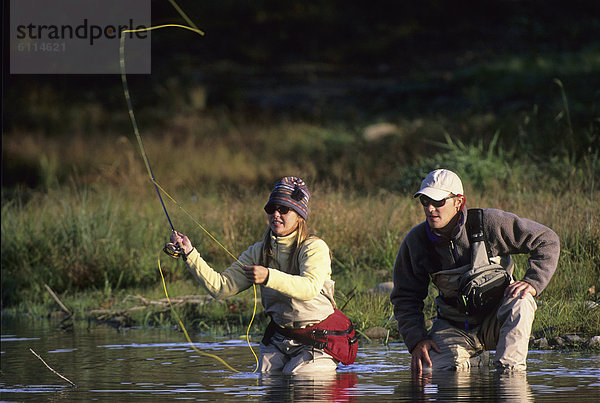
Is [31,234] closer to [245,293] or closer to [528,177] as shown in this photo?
[245,293]

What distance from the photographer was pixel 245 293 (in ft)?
33.8

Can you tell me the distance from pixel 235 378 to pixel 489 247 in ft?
5.50

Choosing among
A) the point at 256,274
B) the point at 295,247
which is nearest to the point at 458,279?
the point at 295,247

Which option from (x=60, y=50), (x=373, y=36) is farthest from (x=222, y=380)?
(x=373, y=36)

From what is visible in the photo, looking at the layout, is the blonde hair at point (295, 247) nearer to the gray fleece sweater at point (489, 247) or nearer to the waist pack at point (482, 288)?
the gray fleece sweater at point (489, 247)


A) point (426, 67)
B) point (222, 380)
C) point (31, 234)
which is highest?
point (426, 67)

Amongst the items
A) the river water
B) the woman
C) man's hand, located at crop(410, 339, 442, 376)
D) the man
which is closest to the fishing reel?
the woman

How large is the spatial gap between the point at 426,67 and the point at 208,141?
10997mm

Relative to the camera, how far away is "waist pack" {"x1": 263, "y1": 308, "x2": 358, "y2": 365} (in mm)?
6615

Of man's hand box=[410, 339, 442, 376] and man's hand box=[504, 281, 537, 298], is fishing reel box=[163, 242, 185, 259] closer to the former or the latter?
man's hand box=[410, 339, 442, 376]

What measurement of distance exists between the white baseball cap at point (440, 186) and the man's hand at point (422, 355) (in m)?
0.88

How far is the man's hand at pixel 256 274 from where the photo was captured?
19.9 ft

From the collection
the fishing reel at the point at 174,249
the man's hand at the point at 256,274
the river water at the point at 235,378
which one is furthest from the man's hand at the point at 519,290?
the fishing reel at the point at 174,249

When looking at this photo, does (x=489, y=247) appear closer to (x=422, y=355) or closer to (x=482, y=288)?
(x=482, y=288)
